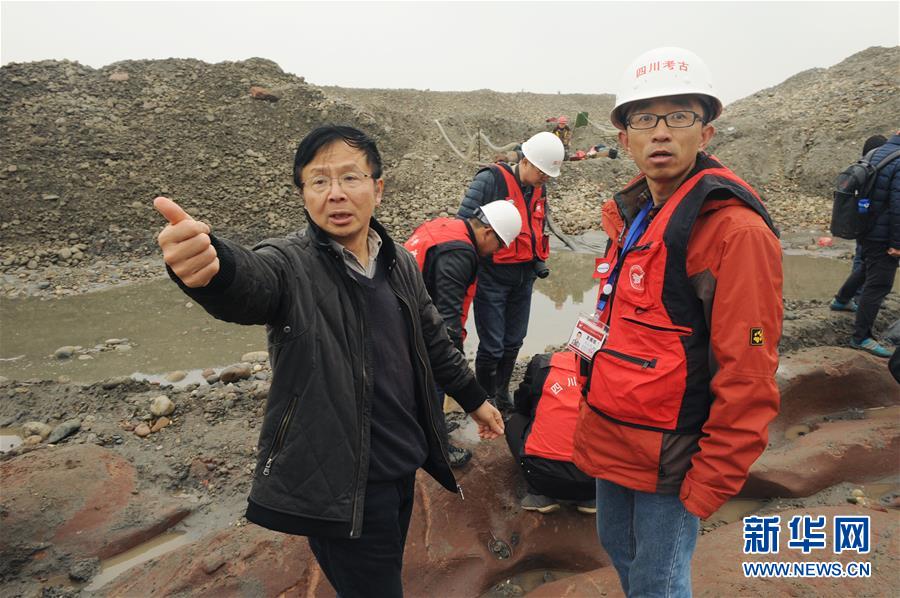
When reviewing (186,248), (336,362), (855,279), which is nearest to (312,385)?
(336,362)

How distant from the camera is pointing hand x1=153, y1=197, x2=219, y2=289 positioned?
112 cm

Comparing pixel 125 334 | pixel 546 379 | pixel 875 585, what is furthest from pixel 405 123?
pixel 875 585

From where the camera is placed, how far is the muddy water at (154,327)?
5668 mm

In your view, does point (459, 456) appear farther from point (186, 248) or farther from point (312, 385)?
point (186, 248)

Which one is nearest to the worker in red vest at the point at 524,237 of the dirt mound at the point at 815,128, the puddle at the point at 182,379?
the puddle at the point at 182,379

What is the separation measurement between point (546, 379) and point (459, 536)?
3.17 feet

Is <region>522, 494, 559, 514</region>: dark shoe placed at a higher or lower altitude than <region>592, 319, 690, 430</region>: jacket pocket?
lower

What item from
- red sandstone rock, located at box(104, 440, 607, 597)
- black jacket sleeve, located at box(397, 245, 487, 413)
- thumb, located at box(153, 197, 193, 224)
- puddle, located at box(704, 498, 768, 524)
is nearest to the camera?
thumb, located at box(153, 197, 193, 224)

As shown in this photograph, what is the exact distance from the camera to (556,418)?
9.20ft

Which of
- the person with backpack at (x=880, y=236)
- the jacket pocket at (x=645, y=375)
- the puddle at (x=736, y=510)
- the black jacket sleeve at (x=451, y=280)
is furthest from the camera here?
the person with backpack at (x=880, y=236)

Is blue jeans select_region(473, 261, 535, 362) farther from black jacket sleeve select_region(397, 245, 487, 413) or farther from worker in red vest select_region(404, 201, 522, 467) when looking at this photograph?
black jacket sleeve select_region(397, 245, 487, 413)

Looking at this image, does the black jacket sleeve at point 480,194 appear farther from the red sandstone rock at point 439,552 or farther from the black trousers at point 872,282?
the black trousers at point 872,282

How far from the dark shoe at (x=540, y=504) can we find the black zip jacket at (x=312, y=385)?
5.45 feet

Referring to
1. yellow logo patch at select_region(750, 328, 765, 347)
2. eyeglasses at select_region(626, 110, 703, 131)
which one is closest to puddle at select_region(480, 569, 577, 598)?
yellow logo patch at select_region(750, 328, 765, 347)
